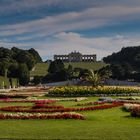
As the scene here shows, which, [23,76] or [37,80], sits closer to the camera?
[23,76]

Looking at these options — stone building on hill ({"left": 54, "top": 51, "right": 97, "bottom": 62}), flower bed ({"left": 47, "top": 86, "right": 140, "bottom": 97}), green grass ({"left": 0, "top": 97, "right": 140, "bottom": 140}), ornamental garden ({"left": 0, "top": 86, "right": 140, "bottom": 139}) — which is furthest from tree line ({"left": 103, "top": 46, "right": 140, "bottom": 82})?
green grass ({"left": 0, "top": 97, "right": 140, "bottom": 140})

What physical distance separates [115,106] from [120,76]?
165 ft

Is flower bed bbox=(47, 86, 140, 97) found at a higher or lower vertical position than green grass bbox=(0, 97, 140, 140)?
higher

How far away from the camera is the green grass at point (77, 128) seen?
11070 mm

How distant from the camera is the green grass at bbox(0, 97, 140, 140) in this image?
436 inches

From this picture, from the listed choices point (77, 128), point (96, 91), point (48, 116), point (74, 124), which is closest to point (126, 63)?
point (96, 91)

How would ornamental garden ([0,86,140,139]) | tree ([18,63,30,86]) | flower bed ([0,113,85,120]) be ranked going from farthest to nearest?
1. tree ([18,63,30,86])
2. flower bed ([0,113,85,120])
3. ornamental garden ([0,86,140,139])

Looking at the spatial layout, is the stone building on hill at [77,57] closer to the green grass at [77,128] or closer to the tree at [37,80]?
the tree at [37,80]

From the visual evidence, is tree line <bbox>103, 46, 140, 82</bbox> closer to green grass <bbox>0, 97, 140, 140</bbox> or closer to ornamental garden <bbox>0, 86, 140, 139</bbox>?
ornamental garden <bbox>0, 86, 140, 139</bbox>

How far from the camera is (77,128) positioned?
12.2 meters

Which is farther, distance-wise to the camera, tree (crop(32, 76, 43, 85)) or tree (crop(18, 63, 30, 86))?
tree (crop(32, 76, 43, 85))

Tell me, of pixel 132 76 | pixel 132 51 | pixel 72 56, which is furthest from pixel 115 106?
pixel 72 56

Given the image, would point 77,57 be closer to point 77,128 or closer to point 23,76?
point 23,76

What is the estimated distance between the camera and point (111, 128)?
1214cm
